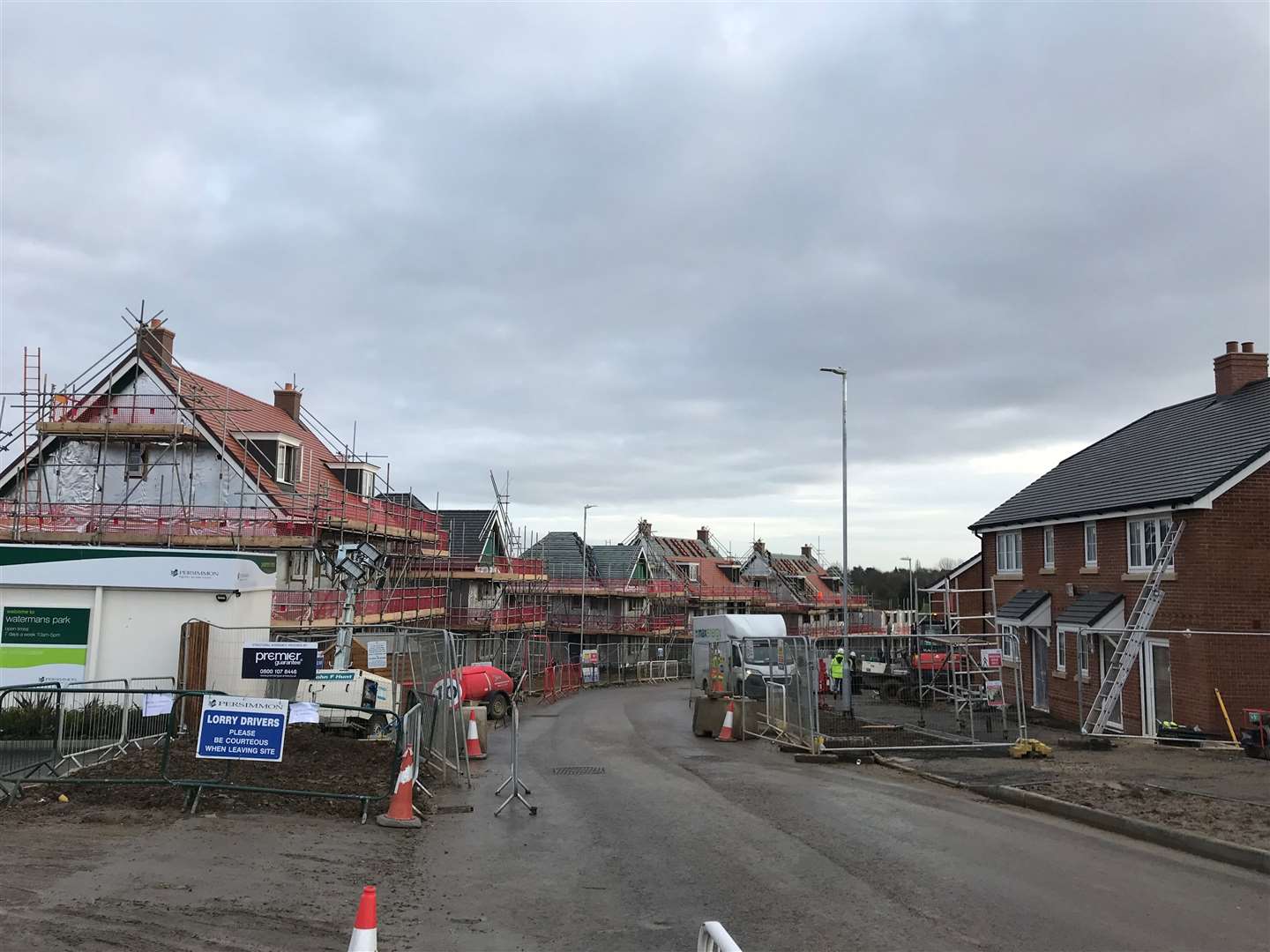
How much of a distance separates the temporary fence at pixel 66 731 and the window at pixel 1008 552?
983 inches

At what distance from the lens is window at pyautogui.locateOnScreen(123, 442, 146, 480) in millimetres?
28438

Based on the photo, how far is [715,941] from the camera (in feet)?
16.5

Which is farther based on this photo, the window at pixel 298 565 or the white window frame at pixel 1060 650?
the window at pixel 298 565

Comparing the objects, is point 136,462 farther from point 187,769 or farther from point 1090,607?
point 1090,607

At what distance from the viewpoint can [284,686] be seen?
62.7ft

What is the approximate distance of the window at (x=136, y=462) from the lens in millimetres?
28438

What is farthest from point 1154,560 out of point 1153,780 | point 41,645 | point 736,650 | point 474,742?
point 41,645

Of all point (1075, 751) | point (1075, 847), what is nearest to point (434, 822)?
point (1075, 847)

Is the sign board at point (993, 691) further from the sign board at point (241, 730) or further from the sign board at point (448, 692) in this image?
the sign board at point (241, 730)

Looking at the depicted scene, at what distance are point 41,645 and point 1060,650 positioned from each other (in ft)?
80.8

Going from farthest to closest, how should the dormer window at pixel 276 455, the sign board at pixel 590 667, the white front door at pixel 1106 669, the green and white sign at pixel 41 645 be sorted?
the sign board at pixel 590 667
the dormer window at pixel 276 455
the white front door at pixel 1106 669
the green and white sign at pixel 41 645

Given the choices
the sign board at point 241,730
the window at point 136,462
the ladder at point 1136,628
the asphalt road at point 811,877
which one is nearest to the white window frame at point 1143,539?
the ladder at point 1136,628

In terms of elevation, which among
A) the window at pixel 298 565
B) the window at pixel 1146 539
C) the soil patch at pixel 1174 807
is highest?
the window at pixel 1146 539

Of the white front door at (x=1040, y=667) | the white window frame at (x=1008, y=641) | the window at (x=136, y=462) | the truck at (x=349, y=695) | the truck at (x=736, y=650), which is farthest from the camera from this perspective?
the truck at (x=736, y=650)
